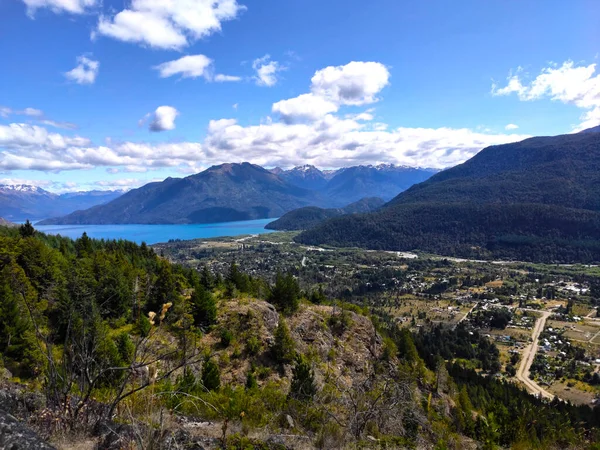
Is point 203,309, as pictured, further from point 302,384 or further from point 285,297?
point 302,384

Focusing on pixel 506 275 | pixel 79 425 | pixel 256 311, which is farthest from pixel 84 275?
pixel 506 275

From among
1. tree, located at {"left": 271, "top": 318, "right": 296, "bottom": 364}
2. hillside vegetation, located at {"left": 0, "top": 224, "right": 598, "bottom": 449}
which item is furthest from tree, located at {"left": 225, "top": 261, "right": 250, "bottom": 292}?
tree, located at {"left": 271, "top": 318, "right": 296, "bottom": 364}

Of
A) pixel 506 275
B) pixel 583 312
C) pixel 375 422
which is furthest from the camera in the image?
pixel 506 275

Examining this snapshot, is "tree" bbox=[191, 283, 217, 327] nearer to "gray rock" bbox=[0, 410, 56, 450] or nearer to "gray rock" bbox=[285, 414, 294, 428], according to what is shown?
"gray rock" bbox=[285, 414, 294, 428]

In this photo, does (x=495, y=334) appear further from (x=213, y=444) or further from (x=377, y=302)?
(x=213, y=444)

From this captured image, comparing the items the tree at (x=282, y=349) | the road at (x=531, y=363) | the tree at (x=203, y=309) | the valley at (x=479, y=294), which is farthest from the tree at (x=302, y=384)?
the road at (x=531, y=363)
